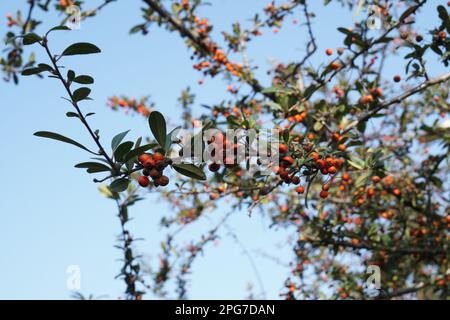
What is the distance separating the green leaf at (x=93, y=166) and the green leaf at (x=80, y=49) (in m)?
0.49

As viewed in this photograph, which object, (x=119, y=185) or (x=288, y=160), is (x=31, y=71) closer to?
(x=119, y=185)

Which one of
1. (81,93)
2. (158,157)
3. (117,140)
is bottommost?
(158,157)

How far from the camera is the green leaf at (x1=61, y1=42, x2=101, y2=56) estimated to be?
5.96 feet

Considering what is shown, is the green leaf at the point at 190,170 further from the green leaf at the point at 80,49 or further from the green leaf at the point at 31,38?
the green leaf at the point at 31,38

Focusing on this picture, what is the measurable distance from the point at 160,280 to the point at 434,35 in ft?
14.6

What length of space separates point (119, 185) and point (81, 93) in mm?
430

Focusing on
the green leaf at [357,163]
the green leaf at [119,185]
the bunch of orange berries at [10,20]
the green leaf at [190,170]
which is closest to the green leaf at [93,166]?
the green leaf at [119,185]

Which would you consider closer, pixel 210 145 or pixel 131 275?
pixel 210 145

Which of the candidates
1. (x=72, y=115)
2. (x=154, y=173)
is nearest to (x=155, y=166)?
(x=154, y=173)

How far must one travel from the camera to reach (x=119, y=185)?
183cm

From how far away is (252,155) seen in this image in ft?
7.81
